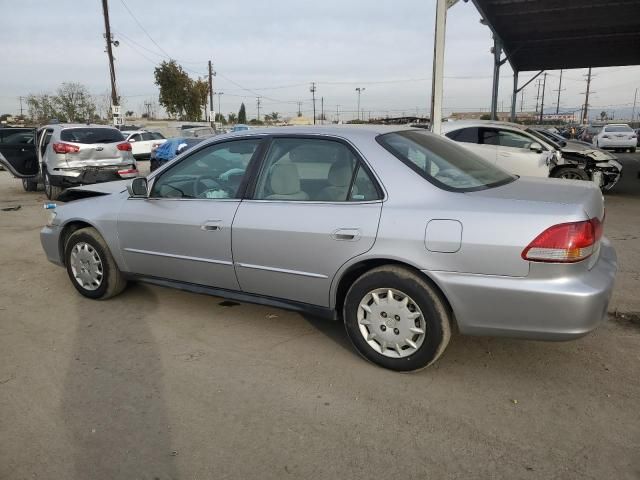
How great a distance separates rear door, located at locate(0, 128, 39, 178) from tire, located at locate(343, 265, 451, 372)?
11810mm

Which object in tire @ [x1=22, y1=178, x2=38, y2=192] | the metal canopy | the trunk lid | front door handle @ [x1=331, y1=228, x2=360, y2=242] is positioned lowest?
tire @ [x1=22, y1=178, x2=38, y2=192]

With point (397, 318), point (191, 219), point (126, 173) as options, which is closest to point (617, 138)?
point (126, 173)

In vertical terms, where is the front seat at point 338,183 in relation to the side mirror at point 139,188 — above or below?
above

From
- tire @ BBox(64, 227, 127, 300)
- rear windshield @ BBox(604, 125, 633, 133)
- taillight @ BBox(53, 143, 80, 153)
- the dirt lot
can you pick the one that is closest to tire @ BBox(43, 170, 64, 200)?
taillight @ BBox(53, 143, 80, 153)

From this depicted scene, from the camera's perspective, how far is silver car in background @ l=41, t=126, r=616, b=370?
278 centimetres

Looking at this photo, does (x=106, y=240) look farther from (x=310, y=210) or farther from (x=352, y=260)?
(x=352, y=260)

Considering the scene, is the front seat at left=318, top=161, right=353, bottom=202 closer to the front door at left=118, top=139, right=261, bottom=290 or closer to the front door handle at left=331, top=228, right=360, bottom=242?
the front door handle at left=331, top=228, right=360, bottom=242

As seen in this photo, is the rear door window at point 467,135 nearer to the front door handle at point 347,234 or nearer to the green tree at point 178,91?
the front door handle at point 347,234

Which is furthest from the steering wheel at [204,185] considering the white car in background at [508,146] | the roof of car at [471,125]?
the roof of car at [471,125]

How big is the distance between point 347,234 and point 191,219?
136 cm

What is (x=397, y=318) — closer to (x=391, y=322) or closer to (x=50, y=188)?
(x=391, y=322)

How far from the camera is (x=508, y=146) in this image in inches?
390

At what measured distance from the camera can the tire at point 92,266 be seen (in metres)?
4.52

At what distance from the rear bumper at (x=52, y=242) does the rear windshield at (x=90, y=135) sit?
7.01 meters
